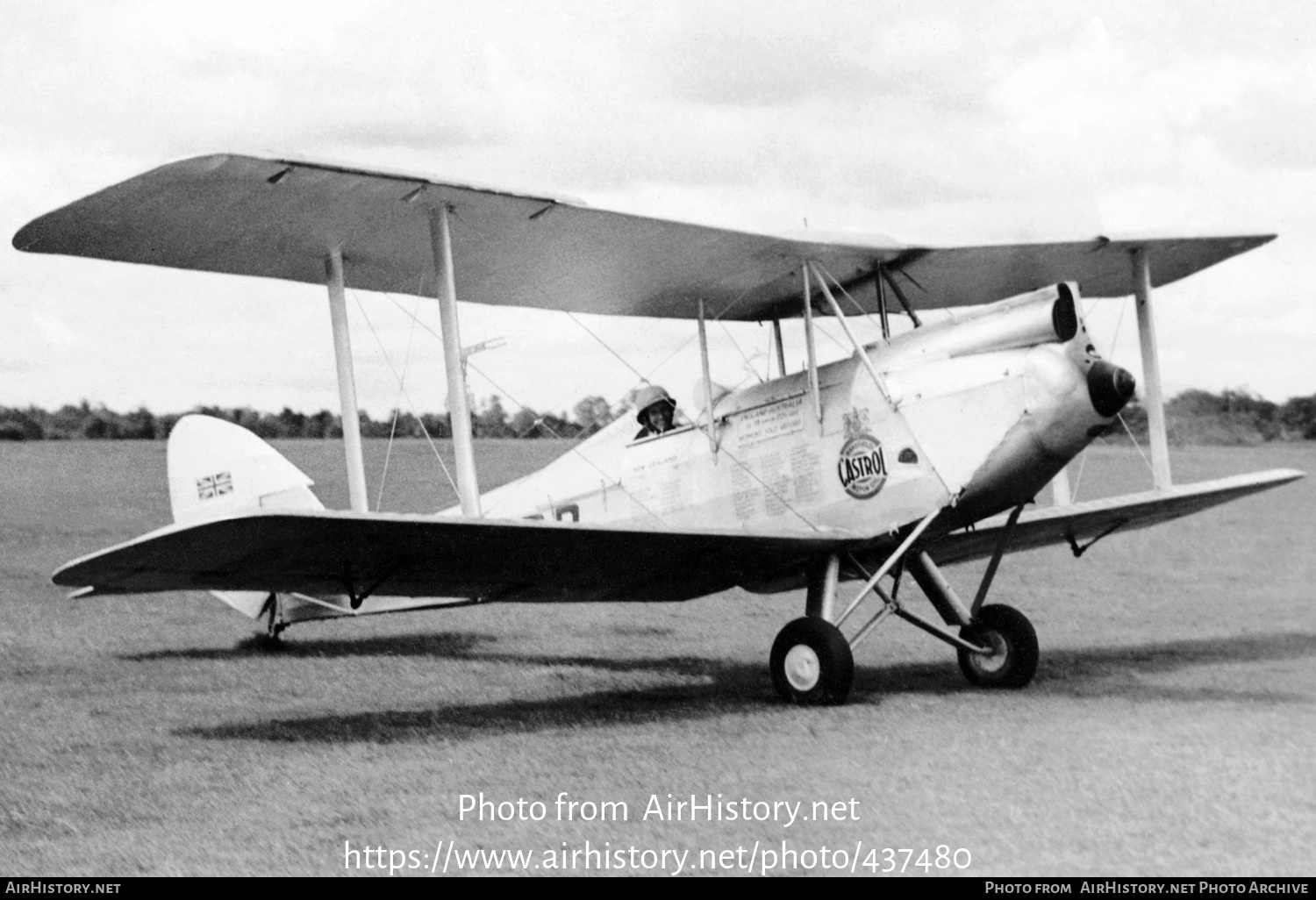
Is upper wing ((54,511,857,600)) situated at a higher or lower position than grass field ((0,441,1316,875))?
higher

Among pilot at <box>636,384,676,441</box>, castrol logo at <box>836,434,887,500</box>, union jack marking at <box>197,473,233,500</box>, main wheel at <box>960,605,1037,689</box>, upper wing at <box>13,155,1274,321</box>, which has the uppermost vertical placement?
upper wing at <box>13,155,1274,321</box>

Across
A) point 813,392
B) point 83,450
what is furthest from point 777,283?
point 83,450

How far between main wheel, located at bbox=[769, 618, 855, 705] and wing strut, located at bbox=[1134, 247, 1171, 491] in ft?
9.43

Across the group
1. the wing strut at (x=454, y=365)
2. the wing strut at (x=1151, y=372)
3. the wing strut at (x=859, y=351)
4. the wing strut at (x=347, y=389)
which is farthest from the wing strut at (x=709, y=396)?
the wing strut at (x=1151, y=372)

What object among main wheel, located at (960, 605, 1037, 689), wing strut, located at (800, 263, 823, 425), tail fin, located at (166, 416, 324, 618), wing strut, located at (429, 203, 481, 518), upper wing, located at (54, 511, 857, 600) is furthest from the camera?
tail fin, located at (166, 416, 324, 618)

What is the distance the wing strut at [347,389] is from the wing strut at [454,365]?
1254 mm

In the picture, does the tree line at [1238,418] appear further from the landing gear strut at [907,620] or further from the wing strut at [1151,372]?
the landing gear strut at [907,620]

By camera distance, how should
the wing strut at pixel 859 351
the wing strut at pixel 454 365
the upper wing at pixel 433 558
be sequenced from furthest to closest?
the wing strut at pixel 859 351 → the wing strut at pixel 454 365 → the upper wing at pixel 433 558

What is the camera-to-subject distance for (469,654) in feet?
33.3

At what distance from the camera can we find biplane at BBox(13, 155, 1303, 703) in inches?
253

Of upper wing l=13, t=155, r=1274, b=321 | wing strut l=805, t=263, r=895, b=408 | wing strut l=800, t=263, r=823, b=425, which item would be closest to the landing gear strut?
wing strut l=805, t=263, r=895, b=408

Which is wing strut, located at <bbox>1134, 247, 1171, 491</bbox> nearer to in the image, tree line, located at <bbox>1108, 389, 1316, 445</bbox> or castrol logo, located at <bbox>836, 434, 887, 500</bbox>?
castrol logo, located at <bbox>836, 434, 887, 500</bbox>

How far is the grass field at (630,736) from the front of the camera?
A: 4.50 metres

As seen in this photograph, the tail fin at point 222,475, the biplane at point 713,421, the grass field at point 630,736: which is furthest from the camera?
the tail fin at point 222,475
